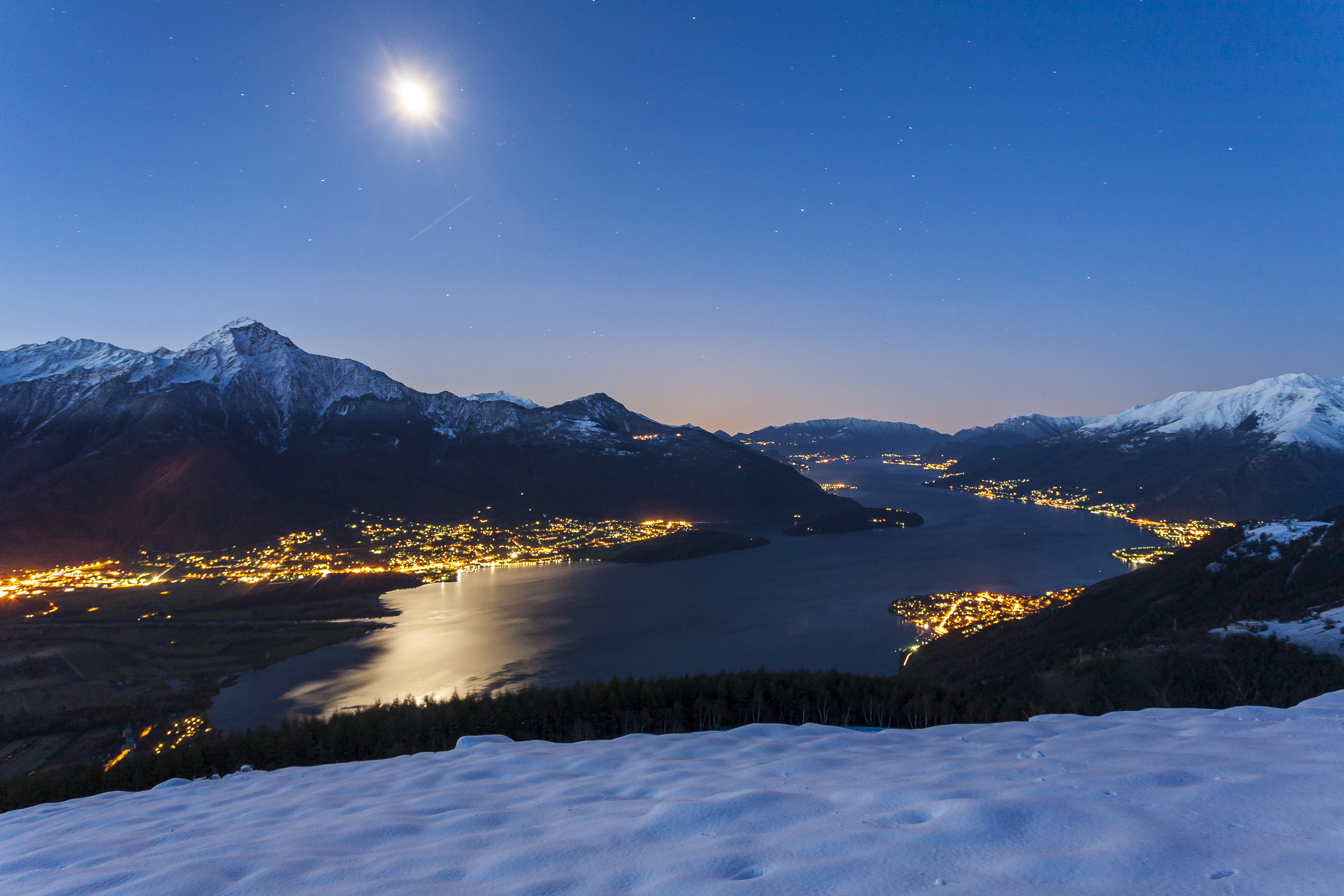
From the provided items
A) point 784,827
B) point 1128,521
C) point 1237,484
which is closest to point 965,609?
point 784,827

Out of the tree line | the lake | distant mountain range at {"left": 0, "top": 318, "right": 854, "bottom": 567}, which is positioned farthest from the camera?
distant mountain range at {"left": 0, "top": 318, "right": 854, "bottom": 567}

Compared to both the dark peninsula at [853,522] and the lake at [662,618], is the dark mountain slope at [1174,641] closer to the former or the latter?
the lake at [662,618]

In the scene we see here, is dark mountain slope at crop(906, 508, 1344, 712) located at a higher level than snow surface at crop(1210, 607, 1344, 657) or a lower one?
lower

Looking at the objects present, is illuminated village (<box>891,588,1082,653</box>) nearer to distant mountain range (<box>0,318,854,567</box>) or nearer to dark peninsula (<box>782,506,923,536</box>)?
dark peninsula (<box>782,506,923,536</box>)

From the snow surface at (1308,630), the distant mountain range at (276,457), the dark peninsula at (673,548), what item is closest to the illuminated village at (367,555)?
the dark peninsula at (673,548)

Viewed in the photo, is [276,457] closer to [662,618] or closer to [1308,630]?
[662,618]

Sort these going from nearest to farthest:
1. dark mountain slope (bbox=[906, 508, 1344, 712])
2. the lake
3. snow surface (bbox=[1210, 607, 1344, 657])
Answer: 1. dark mountain slope (bbox=[906, 508, 1344, 712])
2. snow surface (bbox=[1210, 607, 1344, 657])
3. the lake

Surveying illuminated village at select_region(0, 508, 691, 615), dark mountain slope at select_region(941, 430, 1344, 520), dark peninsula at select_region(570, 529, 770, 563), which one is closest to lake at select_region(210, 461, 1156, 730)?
dark peninsula at select_region(570, 529, 770, 563)
